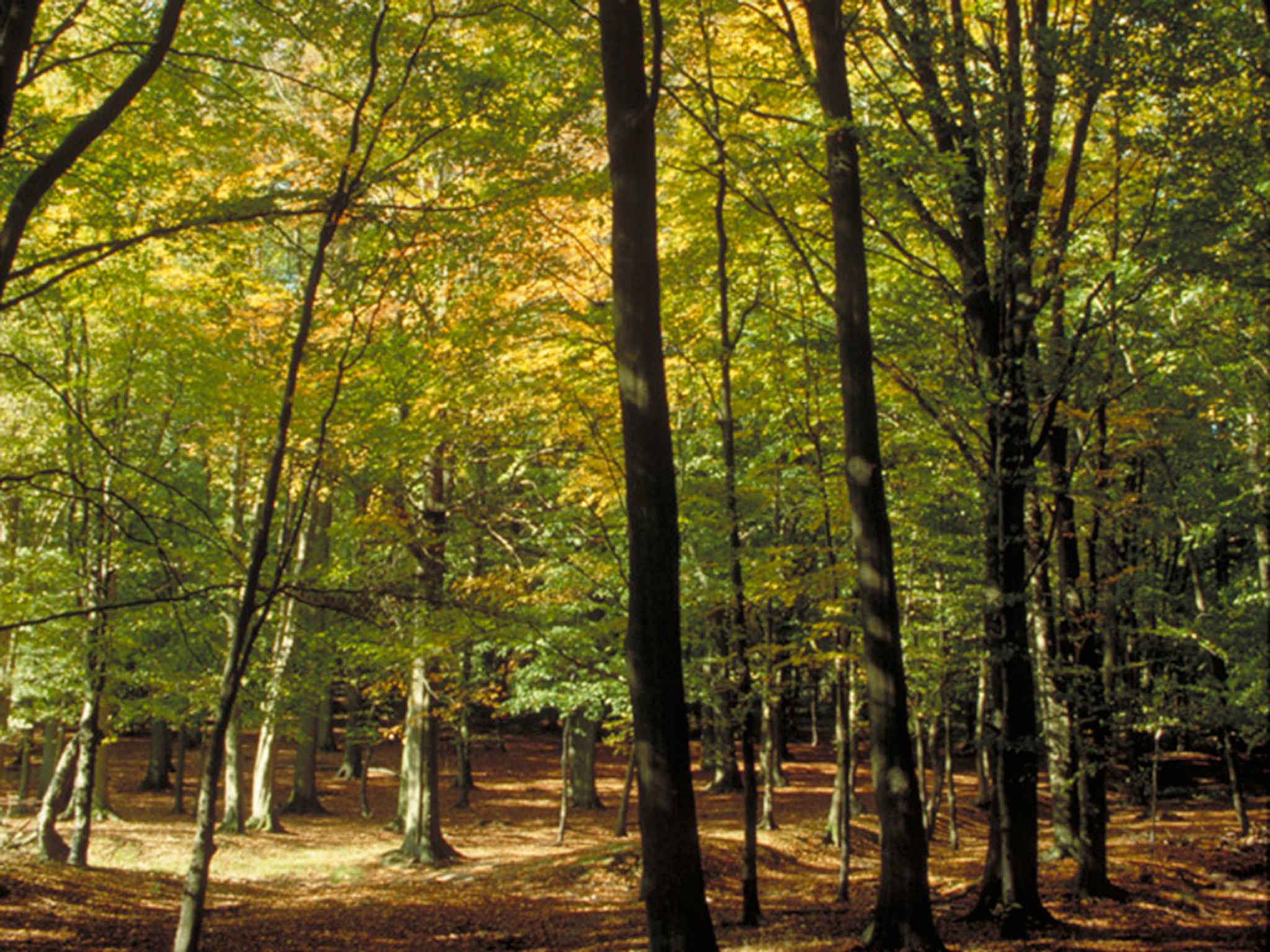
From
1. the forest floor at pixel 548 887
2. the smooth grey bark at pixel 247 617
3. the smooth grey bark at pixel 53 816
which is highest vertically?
the smooth grey bark at pixel 247 617

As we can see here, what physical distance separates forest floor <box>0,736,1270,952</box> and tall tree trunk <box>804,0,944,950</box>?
3.65 feet

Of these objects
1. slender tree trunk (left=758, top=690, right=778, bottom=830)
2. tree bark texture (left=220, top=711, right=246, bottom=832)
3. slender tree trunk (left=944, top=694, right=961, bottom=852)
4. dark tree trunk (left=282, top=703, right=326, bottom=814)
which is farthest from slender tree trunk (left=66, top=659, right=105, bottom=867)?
slender tree trunk (left=944, top=694, right=961, bottom=852)

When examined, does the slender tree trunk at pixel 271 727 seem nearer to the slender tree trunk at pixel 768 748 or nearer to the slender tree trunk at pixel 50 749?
the slender tree trunk at pixel 50 749

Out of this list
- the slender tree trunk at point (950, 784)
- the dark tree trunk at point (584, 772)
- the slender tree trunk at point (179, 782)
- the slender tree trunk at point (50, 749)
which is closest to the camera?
the slender tree trunk at point (950, 784)

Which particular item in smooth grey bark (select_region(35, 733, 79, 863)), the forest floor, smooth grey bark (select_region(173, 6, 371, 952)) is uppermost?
smooth grey bark (select_region(173, 6, 371, 952))

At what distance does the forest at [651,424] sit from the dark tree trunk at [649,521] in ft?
0.10

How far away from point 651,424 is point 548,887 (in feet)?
33.2

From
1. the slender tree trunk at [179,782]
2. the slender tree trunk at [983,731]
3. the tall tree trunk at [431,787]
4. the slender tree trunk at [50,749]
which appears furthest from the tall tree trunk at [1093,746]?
the slender tree trunk at [179,782]

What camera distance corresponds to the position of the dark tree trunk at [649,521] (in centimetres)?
514

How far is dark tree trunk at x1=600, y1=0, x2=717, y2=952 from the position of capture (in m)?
5.14

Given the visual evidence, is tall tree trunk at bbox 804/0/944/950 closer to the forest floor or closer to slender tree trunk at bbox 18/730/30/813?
the forest floor

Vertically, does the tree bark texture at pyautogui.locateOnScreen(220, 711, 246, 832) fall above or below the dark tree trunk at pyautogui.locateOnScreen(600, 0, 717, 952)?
below

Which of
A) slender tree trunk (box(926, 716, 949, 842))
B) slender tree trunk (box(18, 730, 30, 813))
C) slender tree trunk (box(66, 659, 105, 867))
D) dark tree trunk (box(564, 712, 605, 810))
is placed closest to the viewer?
slender tree trunk (box(66, 659, 105, 867))

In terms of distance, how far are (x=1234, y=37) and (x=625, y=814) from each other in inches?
595
